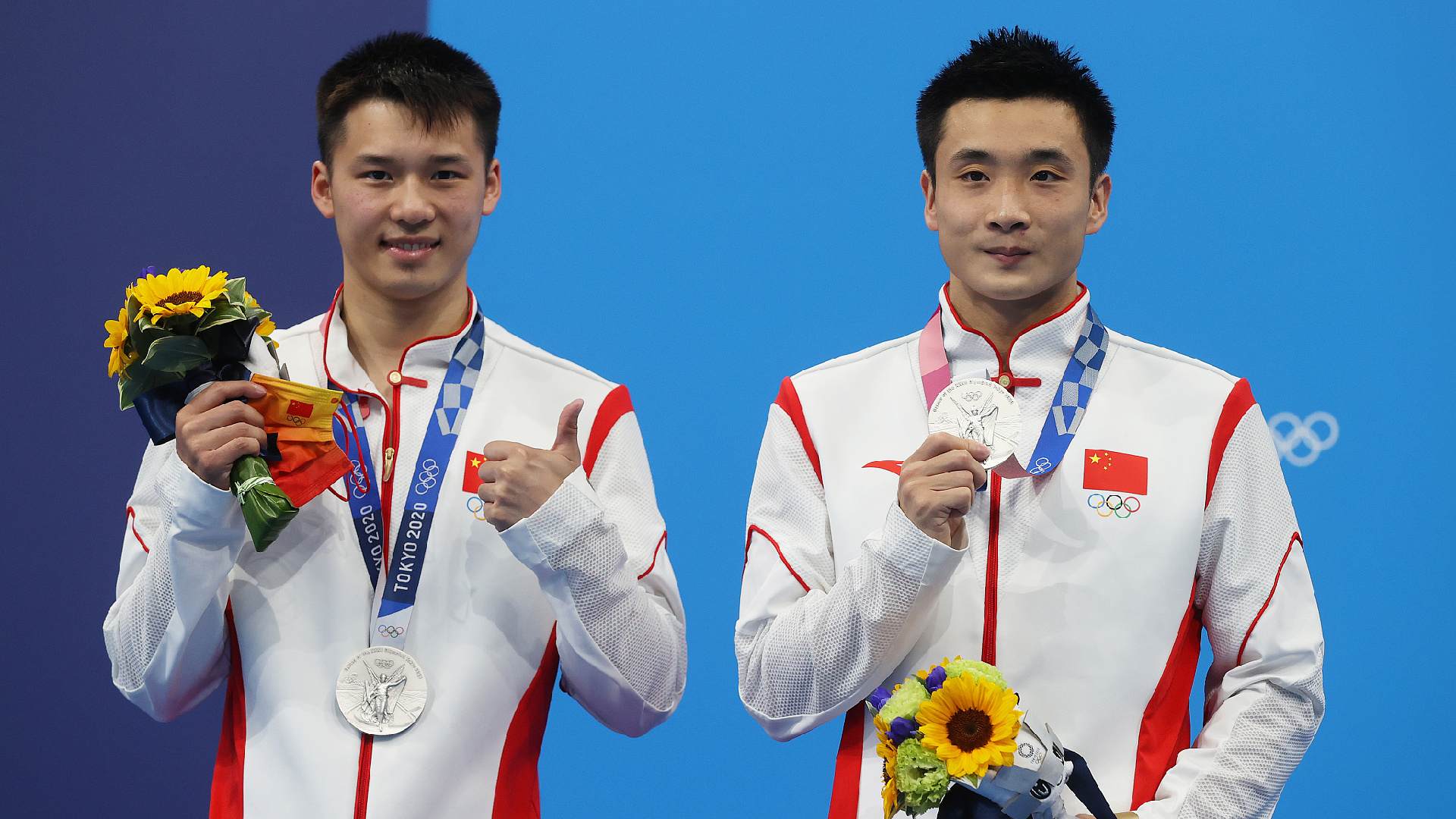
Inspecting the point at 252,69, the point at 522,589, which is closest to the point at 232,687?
the point at 522,589

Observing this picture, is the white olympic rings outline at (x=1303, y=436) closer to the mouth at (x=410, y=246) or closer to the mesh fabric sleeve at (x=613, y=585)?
the mesh fabric sleeve at (x=613, y=585)

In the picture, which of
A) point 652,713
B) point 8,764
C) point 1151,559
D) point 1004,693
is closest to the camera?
point 1004,693

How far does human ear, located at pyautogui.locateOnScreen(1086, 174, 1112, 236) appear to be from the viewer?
2.30 meters

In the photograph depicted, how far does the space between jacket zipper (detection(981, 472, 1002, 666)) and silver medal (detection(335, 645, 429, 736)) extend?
85cm

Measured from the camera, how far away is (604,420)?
2377 millimetres

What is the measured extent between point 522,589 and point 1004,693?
0.82 m

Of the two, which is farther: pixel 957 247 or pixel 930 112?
pixel 930 112

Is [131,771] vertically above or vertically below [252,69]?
below

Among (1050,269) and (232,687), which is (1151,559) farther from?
(232,687)

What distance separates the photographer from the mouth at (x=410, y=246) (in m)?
2.29

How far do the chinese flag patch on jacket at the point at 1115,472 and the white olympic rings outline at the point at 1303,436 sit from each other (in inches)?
53.9

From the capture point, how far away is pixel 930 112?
2328mm

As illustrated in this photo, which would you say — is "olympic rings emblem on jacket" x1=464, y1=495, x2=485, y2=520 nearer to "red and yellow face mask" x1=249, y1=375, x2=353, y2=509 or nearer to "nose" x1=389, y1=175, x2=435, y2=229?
"red and yellow face mask" x1=249, y1=375, x2=353, y2=509

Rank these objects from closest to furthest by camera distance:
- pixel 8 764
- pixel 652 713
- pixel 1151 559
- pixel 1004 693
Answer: pixel 1004 693 → pixel 1151 559 → pixel 652 713 → pixel 8 764
